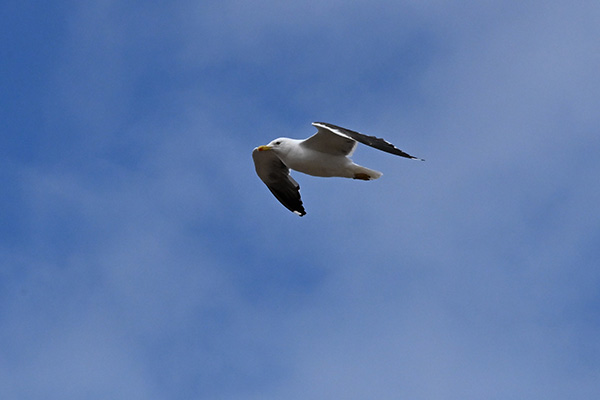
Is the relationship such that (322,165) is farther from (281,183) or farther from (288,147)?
(281,183)

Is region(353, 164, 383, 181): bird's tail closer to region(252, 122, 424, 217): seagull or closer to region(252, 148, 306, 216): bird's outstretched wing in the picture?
region(252, 122, 424, 217): seagull

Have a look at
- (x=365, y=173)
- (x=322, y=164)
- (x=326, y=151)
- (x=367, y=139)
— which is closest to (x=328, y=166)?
(x=322, y=164)

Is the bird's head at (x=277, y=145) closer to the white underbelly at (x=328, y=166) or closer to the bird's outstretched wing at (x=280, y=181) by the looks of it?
the white underbelly at (x=328, y=166)

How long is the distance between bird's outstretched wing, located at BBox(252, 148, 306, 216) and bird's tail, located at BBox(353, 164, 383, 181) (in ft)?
7.44

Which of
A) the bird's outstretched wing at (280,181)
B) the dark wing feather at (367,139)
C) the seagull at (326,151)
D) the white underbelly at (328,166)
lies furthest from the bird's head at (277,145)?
the dark wing feather at (367,139)

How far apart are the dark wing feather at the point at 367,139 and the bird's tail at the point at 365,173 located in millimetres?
1141

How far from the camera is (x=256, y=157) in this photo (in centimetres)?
1873

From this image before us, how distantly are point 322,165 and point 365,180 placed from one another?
0.88m

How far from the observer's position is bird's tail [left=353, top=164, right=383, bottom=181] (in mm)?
16906

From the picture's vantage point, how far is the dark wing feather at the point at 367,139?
15133 mm

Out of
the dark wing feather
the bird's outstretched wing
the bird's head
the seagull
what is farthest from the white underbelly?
the bird's outstretched wing

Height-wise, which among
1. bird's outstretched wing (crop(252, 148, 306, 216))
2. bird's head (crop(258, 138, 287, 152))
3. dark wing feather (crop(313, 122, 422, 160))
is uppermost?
bird's outstretched wing (crop(252, 148, 306, 216))

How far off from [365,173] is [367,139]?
1.57m

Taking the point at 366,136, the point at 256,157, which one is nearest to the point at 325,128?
the point at 366,136
